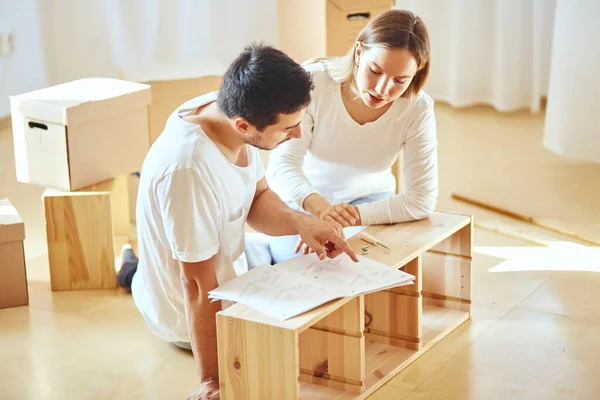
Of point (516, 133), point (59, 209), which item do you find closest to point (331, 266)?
point (59, 209)

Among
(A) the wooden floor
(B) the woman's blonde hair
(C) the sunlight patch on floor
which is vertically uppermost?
(B) the woman's blonde hair

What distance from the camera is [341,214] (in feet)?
6.88

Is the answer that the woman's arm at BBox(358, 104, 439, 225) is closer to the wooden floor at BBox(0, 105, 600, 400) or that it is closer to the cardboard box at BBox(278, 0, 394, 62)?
the wooden floor at BBox(0, 105, 600, 400)

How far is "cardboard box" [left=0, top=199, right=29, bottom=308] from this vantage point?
2348mm

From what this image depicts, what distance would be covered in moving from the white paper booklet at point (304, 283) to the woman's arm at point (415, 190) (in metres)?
0.29

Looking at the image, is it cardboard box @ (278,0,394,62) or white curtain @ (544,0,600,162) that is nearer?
cardboard box @ (278,0,394,62)

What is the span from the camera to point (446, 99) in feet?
13.9

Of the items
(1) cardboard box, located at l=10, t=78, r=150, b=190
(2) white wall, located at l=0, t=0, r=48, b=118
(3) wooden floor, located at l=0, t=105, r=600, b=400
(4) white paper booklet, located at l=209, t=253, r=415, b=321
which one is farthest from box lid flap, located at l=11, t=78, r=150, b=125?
(2) white wall, located at l=0, t=0, r=48, b=118

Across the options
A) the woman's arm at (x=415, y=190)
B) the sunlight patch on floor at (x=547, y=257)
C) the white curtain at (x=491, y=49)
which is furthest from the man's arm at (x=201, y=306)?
the white curtain at (x=491, y=49)

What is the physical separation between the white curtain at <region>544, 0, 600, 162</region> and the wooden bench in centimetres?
128

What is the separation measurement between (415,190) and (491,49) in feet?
7.12

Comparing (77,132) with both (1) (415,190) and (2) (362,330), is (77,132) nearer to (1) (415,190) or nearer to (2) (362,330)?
(1) (415,190)

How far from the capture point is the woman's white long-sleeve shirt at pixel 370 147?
2158mm

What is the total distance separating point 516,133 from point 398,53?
2.02 meters
